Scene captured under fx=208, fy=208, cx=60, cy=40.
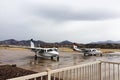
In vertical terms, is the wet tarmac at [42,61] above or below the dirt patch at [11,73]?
below

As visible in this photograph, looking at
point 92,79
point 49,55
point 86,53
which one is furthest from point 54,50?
point 92,79

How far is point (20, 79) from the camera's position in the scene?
11.6 feet

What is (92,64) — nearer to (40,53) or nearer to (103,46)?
(40,53)

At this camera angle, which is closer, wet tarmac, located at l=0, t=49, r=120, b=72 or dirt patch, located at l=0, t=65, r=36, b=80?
dirt patch, located at l=0, t=65, r=36, b=80

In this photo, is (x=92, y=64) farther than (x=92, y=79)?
No

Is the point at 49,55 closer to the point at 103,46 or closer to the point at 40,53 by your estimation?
the point at 40,53

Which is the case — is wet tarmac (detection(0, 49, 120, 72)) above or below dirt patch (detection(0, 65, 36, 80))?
below

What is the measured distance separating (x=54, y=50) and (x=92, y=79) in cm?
2186

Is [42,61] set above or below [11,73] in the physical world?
below

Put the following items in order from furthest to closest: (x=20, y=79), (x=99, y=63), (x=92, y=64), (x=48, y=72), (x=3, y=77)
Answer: (x=3, y=77) → (x=99, y=63) → (x=92, y=64) → (x=48, y=72) → (x=20, y=79)

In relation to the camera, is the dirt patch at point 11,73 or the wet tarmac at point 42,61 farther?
the wet tarmac at point 42,61

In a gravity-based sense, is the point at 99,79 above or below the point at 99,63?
below

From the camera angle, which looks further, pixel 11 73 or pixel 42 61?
pixel 42 61

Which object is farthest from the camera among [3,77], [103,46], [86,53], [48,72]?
[103,46]
